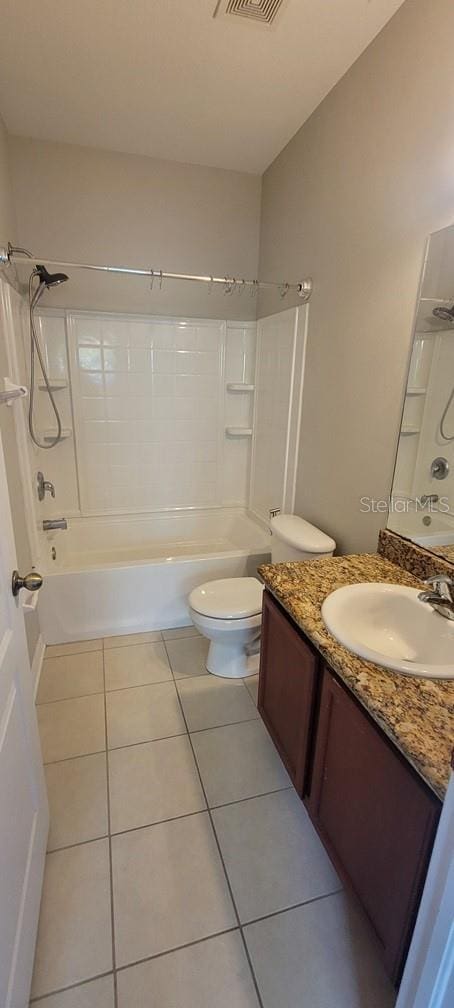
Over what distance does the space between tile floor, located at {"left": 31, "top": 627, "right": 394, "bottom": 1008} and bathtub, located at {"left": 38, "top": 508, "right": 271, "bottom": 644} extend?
1.53 feet

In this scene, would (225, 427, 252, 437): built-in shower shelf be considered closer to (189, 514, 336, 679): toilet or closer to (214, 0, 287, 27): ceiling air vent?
(189, 514, 336, 679): toilet

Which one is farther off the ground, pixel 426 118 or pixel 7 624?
pixel 426 118

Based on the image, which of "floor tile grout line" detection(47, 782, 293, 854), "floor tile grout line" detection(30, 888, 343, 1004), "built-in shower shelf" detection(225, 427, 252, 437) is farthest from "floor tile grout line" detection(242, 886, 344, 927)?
"built-in shower shelf" detection(225, 427, 252, 437)

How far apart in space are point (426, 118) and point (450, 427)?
97 cm

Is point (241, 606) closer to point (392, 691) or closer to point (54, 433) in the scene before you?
point (392, 691)

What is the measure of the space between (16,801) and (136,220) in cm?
286

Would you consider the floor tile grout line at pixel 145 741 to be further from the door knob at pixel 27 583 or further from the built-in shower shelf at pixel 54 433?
the built-in shower shelf at pixel 54 433

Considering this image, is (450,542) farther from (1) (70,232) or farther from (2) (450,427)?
(1) (70,232)

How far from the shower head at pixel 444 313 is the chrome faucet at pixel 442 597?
2.61 ft

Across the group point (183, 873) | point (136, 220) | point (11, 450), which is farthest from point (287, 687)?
point (136, 220)

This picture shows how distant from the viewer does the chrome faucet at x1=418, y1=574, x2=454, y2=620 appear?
1.18 meters

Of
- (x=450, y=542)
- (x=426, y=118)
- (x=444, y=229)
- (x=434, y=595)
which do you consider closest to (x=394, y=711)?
(x=434, y=595)

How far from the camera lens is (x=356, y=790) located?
1017 millimetres

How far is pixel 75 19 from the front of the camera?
151 centimetres
